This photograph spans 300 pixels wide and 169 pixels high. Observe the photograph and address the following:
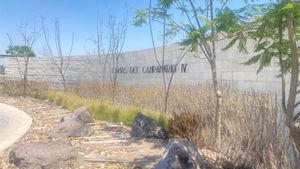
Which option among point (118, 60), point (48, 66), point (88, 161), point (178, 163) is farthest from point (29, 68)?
point (178, 163)

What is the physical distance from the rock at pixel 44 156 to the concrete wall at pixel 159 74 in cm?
426

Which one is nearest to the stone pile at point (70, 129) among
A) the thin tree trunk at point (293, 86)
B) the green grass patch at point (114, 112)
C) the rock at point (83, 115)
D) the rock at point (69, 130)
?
the rock at point (69, 130)

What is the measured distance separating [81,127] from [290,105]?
5792 mm

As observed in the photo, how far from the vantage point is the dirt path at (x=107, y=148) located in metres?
5.93

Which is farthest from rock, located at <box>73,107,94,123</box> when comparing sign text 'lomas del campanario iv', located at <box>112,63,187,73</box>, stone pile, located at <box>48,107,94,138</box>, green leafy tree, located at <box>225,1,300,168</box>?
green leafy tree, located at <box>225,1,300,168</box>

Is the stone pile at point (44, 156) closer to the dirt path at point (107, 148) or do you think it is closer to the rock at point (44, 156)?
the rock at point (44, 156)

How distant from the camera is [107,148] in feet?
22.8

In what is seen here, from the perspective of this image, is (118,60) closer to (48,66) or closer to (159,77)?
(159,77)

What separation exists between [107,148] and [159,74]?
860cm

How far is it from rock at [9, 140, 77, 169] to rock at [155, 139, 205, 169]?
6.08 feet

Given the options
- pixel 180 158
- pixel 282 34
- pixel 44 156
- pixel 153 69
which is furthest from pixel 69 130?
pixel 153 69

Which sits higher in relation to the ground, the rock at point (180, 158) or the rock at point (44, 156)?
the rock at point (180, 158)

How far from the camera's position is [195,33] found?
502 centimetres

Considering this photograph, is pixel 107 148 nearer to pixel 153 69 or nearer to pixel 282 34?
pixel 282 34
